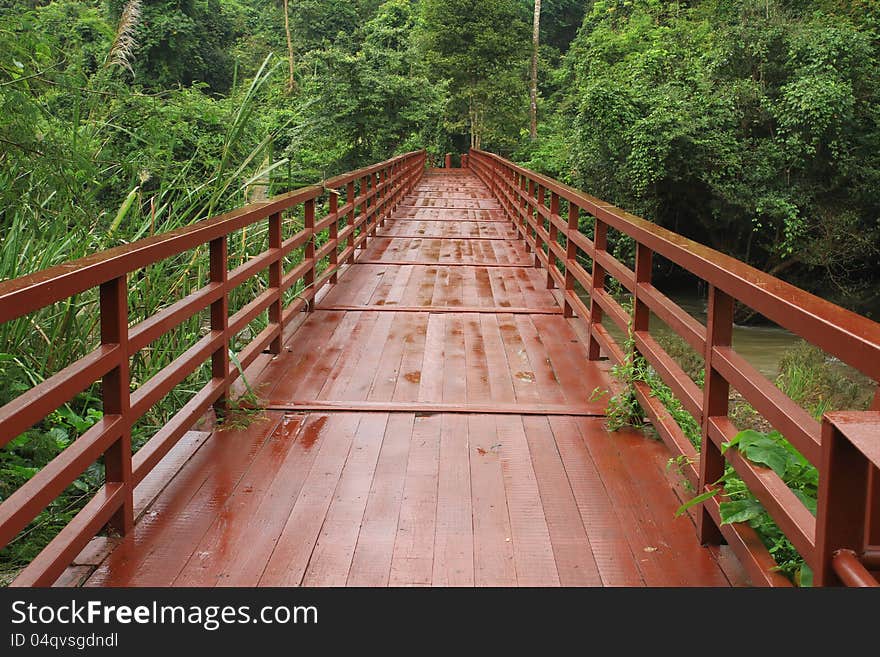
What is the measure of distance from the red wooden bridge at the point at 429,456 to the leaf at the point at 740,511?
2.8 inches

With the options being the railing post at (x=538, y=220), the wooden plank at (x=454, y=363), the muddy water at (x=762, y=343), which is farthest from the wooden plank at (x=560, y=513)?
the muddy water at (x=762, y=343)

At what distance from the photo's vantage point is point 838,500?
186 cm

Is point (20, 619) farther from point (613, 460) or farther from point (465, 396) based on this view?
point (465, 396)

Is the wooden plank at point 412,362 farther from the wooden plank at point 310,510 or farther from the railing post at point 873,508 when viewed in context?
the railing post at point 873,508

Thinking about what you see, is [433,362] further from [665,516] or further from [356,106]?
[356,106]

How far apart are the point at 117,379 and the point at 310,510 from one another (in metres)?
0.85

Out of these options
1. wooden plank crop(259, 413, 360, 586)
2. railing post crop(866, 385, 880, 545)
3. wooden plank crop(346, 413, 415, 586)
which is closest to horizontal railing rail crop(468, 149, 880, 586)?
railing post crop(866, 385, 880, 545)

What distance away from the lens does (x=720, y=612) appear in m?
2.00

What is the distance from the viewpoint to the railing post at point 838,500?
72.1 inches

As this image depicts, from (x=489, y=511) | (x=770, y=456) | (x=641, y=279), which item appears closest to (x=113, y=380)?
(x=489, y=511)

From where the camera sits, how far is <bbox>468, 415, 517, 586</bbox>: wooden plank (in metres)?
2.92

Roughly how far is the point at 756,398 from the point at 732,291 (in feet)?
1.30

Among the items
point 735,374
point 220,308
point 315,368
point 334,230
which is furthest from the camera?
point 334,230

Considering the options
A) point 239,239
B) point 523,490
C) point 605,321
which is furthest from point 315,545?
point 605,321
